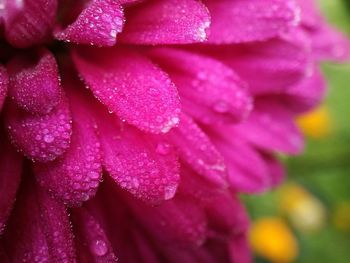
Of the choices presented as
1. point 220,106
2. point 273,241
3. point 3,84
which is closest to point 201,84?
point 220,106

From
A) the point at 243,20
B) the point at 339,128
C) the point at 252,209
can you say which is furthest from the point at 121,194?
the point at 339,128

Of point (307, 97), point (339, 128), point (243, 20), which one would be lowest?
point (339, 128)

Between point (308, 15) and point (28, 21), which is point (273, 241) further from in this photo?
point (28, 21)

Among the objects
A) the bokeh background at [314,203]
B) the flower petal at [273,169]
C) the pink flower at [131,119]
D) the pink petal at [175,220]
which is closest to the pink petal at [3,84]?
the pink flower at [131,119]

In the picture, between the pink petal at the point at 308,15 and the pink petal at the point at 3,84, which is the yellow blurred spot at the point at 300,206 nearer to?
the pink petal at the point at 308,15

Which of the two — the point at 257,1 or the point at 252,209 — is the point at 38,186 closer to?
the point at 257,1

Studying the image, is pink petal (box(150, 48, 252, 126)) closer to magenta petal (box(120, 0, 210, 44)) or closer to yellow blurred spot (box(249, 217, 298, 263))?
magenta petal (box(120, 0, 210, 44))
